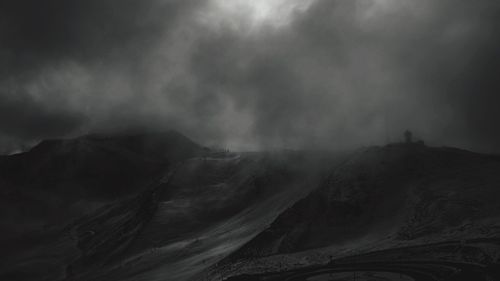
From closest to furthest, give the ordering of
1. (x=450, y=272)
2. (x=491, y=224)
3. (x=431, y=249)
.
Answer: (x=450, y=272) → (x=431, y=249) → (x=491, y=224)

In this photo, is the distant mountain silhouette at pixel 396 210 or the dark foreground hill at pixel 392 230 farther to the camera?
the distant mountain silhouette at pixel 396 210

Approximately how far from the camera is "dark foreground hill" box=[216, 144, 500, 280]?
117062 mm

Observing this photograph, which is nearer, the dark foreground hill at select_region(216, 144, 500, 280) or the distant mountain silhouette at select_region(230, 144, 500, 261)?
the dark foreground hill at select_region(216, 144, 500, 280)

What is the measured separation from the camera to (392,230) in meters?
155

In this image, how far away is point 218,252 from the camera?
189 metres

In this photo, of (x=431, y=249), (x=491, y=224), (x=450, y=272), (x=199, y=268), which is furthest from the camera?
(x=199, y=268)

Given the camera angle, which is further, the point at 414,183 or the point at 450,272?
the point at 414,183

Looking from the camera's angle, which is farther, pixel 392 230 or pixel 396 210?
pixel 396 210

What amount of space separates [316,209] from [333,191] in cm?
968

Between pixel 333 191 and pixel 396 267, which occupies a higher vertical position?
pixel 333 191

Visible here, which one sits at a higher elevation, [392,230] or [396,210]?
[396,210]

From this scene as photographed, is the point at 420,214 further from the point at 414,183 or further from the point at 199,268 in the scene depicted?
the point at 199,268

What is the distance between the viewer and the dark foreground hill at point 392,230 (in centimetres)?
11706

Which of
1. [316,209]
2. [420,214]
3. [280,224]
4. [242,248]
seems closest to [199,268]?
→ [242,248]
